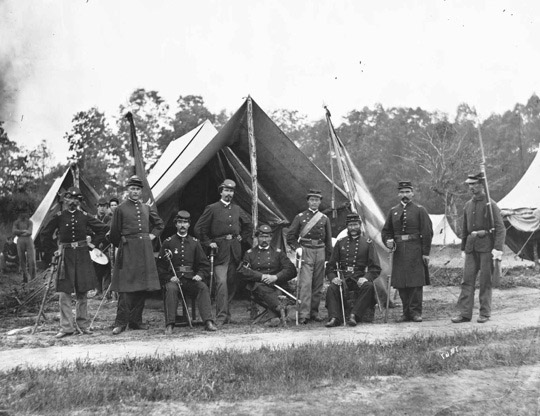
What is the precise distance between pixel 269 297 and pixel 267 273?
1.30 feet

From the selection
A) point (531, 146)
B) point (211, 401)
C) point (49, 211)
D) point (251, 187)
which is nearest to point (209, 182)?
point (251, 187)

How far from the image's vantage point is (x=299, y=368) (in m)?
4.27

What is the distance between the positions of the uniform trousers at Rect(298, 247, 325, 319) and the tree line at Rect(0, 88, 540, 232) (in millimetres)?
13016

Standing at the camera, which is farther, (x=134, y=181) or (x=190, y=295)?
(x=190, y=295)

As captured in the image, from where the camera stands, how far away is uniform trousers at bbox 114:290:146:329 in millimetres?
6516

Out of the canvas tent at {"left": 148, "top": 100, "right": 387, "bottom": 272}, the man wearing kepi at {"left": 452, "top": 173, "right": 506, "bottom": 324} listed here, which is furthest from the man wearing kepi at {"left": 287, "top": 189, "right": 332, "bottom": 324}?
the man wearing kepi at {"left": 452, "top": 173, "right": 506, "bottom": 324}

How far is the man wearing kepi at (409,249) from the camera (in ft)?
22.9

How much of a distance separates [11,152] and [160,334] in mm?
4256

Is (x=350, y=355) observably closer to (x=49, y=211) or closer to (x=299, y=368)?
(x=299, y=368)

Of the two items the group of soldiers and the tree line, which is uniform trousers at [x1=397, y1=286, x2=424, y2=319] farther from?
the tree line

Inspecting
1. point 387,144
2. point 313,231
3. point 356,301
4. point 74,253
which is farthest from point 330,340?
point 387,144

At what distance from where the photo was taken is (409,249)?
23.4 ft

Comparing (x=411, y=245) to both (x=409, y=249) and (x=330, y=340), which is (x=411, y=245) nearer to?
(x=409, y=249)

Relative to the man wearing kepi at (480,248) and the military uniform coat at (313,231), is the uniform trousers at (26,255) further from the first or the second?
the man wearing kepi at (480,248)
